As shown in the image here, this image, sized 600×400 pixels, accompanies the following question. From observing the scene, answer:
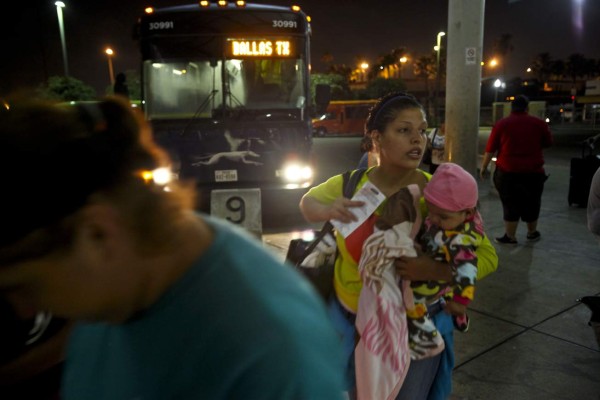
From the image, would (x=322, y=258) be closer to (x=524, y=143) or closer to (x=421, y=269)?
Result: (x=421, y=269)

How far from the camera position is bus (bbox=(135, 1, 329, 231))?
7031 millimetres

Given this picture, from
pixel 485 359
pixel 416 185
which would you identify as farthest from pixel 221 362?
pixel 485 359

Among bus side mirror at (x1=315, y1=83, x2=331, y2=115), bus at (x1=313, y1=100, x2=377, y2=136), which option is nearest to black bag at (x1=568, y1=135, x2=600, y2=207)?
bus side mirror at (x1=315, y1=83, x2=331, y2=115)

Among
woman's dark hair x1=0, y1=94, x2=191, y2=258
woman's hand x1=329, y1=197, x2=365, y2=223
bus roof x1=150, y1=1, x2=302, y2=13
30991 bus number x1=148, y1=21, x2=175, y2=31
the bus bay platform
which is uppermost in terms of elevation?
bus roof x1=150, y1=1, x2=302, y2=13

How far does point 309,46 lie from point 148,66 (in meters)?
2.26

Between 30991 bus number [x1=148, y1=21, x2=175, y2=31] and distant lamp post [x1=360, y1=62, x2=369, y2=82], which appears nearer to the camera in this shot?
30991 bus number [x1=148, y1=21, x2=175, y2=31]

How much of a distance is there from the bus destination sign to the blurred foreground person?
641 cm

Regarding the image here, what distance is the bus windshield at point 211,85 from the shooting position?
7090 mm

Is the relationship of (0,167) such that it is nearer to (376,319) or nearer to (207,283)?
(207,283)

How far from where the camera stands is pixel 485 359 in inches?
153

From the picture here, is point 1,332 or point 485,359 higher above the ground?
point 1,332

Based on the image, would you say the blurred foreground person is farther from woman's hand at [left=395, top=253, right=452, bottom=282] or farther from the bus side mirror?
the bus side mirror

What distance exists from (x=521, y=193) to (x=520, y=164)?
0.37m

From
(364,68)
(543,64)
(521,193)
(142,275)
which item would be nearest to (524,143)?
(521,193)
